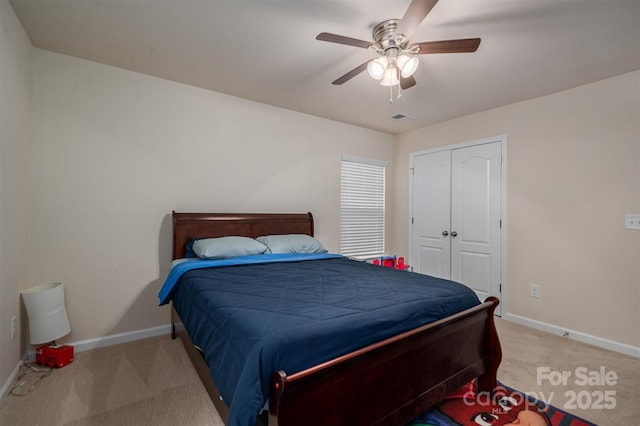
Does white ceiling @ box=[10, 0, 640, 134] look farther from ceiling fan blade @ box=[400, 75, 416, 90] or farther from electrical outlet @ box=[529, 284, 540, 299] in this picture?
electrical outlet @ box=[529, 284, 540, 299]

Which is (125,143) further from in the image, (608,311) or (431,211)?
(608,311)

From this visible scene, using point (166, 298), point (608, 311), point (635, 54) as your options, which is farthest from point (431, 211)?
point (166, 298)

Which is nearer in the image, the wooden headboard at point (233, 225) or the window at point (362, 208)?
the wooden headboard at point (233, 225)

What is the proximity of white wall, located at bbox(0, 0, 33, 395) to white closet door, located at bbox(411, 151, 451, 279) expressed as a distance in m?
4.49

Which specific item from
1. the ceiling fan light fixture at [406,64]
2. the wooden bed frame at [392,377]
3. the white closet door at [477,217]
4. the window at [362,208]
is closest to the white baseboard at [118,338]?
the wooden bed frame at [392,377]

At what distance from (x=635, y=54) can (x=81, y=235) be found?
195 inches

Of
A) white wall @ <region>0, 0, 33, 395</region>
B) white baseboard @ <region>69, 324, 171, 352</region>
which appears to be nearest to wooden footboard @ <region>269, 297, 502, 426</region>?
white wall @ <region>0, 0, 33, 395</region>

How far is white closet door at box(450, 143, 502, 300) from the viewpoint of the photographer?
373 cm

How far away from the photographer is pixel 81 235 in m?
2.66

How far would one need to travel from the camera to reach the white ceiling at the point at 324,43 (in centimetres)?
195

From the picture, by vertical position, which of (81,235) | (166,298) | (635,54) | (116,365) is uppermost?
(635,54)

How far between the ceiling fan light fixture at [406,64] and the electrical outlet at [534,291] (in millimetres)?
2870

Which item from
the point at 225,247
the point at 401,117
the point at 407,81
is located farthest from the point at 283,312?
the point at 401,117

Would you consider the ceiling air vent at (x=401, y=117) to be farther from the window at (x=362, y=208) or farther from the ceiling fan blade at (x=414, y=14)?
the ceiling fan blade at (x=414, y=14)
